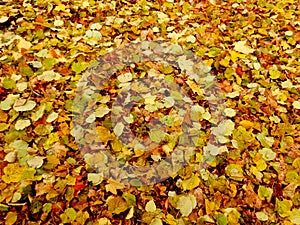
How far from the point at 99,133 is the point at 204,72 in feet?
3.02

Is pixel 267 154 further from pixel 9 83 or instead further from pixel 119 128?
pixel 9 83

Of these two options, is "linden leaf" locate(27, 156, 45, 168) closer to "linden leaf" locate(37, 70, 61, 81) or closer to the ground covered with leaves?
the ground covered with leaves

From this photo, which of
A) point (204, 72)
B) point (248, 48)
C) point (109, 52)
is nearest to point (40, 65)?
point (109, 52)

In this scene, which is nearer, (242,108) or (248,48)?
(242,108)

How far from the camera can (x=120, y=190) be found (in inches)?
70.7

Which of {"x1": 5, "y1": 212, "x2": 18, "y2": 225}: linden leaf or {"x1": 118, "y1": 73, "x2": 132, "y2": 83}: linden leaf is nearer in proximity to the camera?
{"x1": 5, "y1": 212, "x2": 18, "y2": 225}: linden leaf

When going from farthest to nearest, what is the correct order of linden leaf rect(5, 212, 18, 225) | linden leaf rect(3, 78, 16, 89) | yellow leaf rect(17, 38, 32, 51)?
yellow leaf rect(17, 38, 32, 51), linden leaf rect(3, 78, 16, 89), linden leaf rect(5, 212, 18, 225)

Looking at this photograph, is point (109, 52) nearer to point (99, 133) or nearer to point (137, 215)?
point (99, 133)

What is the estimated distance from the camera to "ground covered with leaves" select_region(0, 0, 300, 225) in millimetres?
1754

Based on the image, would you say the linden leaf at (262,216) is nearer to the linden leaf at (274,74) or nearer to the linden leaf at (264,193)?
the linden leaf at (264,193)

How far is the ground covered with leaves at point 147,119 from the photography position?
1754 millimetres

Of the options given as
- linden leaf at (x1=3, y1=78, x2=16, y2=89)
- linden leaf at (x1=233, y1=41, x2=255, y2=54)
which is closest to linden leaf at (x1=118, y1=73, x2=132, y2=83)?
linden leaf at (x1=3, y1=78, x2=16, y2=89)

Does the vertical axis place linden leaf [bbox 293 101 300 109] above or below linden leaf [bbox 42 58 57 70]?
below

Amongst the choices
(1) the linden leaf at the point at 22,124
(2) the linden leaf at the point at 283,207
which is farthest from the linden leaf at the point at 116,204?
(2) the linden leaf at the point at 283,207
